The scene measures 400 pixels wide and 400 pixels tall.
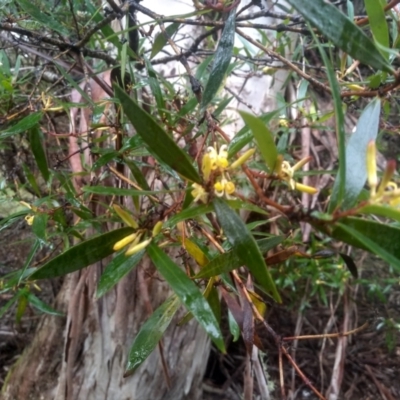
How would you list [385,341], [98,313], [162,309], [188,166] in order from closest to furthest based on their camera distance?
[188,166] < [162,309] < [98,313] < [385,341]

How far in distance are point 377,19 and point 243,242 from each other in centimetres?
23

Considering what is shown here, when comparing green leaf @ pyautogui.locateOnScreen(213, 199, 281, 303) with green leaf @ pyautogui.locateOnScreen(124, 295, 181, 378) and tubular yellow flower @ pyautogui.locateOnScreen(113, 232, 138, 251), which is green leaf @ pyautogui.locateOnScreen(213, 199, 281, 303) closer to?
tubular yellow flower @ pyautogui.locateOnScreen(113, 232, 138, 251)

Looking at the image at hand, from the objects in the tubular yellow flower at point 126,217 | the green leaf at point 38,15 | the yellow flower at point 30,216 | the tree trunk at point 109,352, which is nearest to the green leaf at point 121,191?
the tubular yellow flower at point 126,217

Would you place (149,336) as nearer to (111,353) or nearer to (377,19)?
(377,19)

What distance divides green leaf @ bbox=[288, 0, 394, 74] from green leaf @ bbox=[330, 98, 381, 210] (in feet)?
0.15

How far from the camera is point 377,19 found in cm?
34

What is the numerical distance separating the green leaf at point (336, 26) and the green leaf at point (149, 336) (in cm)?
30

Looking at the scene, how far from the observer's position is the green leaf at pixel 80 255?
0.32 m

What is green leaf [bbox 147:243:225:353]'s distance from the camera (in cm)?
29

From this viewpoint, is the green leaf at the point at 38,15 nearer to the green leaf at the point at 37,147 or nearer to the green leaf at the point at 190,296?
the green leaf at the point at 37,147

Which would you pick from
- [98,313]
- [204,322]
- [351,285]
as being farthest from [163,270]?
[351,285]

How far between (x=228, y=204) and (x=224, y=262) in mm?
75

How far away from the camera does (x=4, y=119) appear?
60cm

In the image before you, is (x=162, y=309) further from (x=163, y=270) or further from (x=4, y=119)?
(x=4, y=119)
